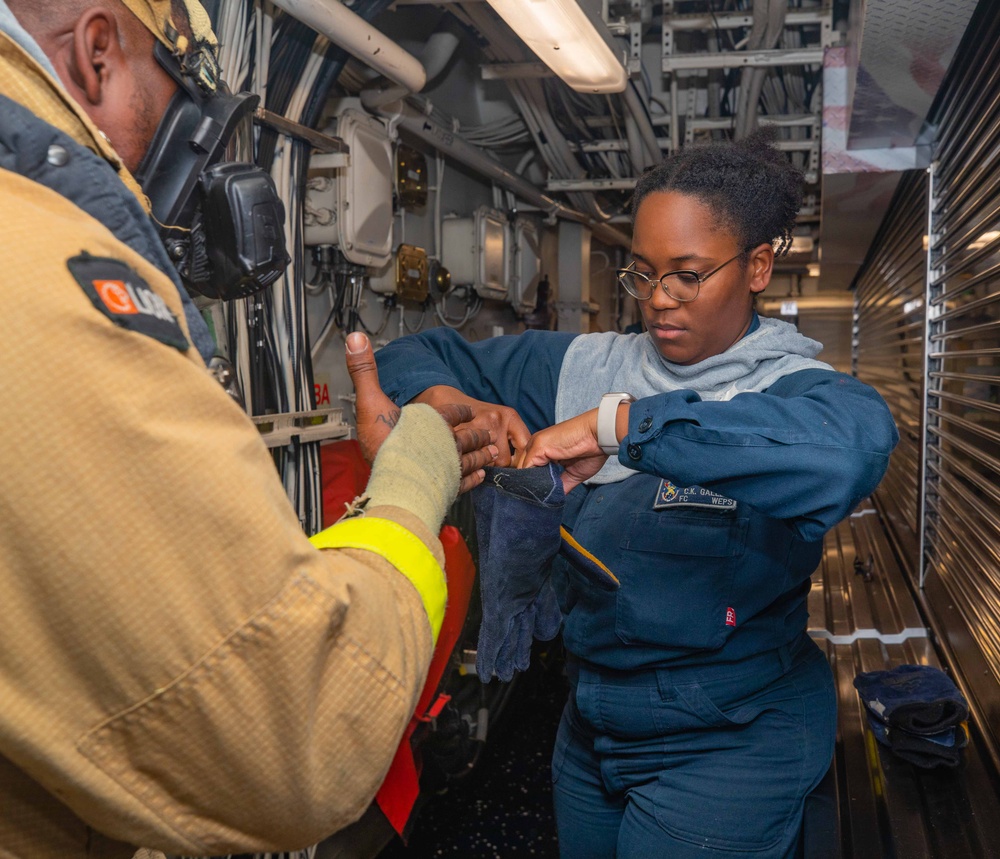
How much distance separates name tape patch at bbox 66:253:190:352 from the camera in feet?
2.23

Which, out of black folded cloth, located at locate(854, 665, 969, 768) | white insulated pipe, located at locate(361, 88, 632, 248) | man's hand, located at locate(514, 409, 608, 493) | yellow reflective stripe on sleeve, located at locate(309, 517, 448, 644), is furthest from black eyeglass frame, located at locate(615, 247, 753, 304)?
white insulated pipe, located at locate(361, 88, 632, 248)

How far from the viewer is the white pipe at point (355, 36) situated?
2.46 meters

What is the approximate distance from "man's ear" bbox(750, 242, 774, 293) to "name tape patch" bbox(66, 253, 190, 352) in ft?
4.79

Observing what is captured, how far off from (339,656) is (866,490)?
95cm

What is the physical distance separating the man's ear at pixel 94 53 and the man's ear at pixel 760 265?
1.36 m

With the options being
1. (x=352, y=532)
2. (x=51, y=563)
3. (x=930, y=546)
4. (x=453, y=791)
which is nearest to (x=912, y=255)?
(x=930, y=546)

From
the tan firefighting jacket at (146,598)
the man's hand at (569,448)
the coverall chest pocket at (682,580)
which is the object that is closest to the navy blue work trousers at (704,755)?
the coverall chest pocket at (682,580)

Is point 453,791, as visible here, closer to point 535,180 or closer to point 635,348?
point 635,348

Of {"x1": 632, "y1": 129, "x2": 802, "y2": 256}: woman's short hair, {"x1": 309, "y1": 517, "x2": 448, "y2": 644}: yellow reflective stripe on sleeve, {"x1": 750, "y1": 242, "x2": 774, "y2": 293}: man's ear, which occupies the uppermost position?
{"x1": 632, "y1": 129, "x2": 802, "y2": 256}: woman's short hair

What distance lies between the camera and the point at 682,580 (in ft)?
5.81

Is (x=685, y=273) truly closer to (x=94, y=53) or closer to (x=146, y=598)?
(x=94, y=53)

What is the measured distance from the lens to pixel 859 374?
8156 millimetres

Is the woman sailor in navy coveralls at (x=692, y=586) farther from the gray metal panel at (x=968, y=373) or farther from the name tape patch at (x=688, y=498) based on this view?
the gray metal panel at (x=968, y=373)

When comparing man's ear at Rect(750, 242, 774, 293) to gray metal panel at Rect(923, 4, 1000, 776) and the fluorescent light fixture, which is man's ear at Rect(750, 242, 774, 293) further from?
the fluorescent light fixture
